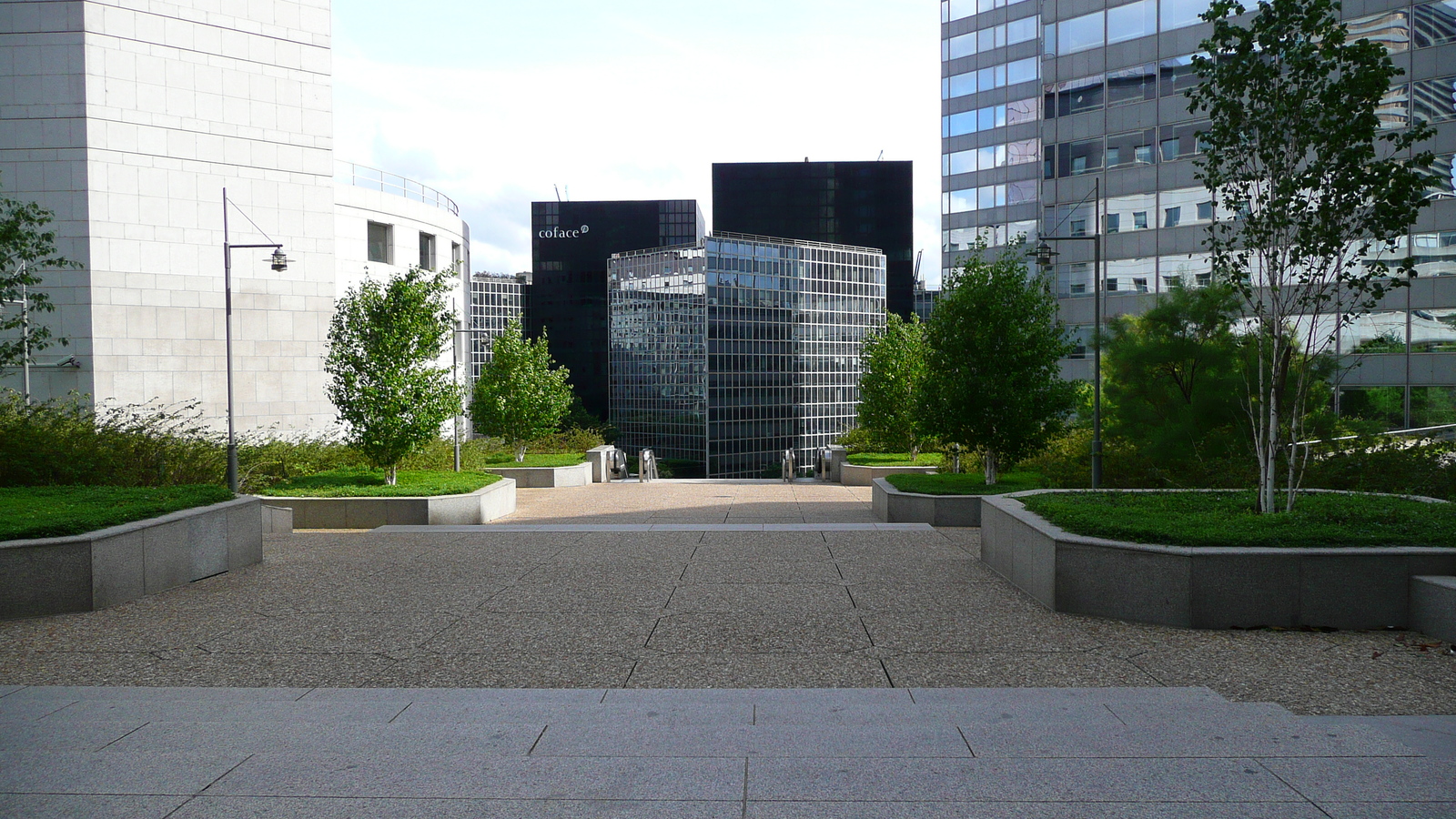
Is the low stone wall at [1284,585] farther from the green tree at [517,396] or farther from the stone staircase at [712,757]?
the green tree at [517,396]

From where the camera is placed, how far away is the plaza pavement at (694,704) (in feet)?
14.9

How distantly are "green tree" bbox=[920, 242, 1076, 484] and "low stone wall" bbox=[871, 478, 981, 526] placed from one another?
1.87 m

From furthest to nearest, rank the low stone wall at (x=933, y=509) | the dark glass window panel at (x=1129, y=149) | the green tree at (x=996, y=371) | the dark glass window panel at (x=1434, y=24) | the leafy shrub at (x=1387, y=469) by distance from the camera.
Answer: the dark glass window panel at (x=1129, y=149) < the dark glass window panel at (x=1434, y=24) < the green tree at (x=996, y=371) < the low stone wall at (x=933, y=509) < the leafy shrub at (x=1387, y=469)

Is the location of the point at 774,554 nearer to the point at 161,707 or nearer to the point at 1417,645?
the point at 1417,645

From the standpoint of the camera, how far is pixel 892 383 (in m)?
29.3

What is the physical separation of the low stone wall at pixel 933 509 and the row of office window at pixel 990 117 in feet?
187

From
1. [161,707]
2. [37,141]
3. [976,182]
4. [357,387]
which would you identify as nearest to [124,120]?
[37,141]

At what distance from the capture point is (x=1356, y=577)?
8.45 m

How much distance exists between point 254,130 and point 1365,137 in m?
29.4

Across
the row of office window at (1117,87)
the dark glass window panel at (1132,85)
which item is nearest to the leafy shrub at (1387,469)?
the row of office window at (1117,87)

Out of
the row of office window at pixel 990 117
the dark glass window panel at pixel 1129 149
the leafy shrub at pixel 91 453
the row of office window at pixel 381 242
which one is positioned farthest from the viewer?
the row of office window at pixel 990 117

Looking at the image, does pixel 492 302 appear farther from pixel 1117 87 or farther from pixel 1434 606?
pixel 1434 606

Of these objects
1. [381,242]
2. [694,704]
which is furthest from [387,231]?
[694,704]

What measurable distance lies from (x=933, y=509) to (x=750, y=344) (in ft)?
222
